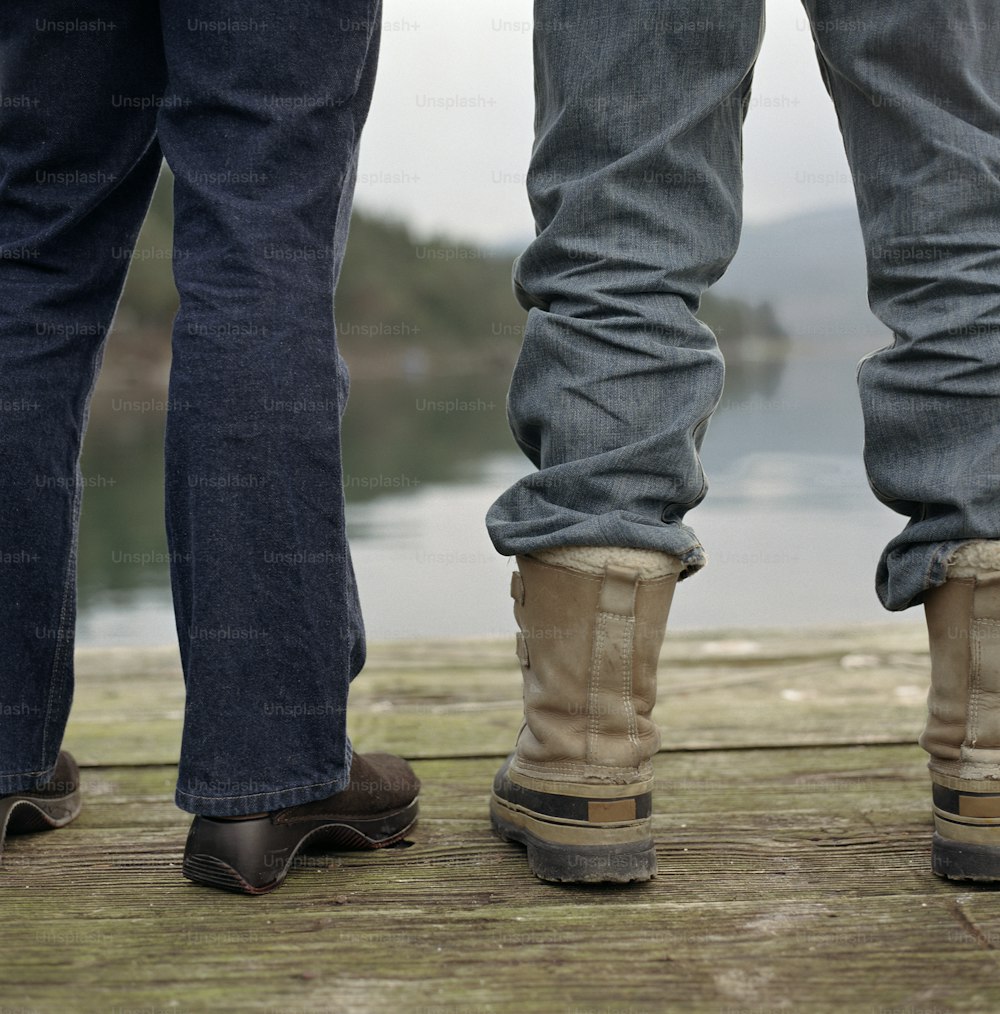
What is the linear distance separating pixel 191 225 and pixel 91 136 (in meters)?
0.20

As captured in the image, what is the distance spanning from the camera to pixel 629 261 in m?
1.12

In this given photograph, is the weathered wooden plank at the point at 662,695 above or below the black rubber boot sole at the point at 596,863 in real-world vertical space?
below

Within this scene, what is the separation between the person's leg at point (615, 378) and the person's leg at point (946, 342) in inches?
6.0

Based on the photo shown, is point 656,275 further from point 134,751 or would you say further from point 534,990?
point 134,751

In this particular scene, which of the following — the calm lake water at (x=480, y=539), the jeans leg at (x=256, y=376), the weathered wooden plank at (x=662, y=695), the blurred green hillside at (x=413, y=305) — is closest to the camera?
the jeans leg at (x=256, y=376)

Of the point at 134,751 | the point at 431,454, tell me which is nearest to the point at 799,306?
the point at 431,454

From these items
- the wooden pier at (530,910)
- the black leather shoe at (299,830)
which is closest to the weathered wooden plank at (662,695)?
the wooden pier at (530,910)

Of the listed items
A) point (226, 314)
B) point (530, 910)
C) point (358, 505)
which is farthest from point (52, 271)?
point (358, 505)

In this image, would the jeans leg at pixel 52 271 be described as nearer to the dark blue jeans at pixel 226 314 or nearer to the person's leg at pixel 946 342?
the dark blue jeans at pixel 226 314

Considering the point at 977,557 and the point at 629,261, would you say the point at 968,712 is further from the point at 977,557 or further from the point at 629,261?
the point at 629,261

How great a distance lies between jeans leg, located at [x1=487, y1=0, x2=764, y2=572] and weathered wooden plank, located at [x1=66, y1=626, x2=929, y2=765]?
643 mm

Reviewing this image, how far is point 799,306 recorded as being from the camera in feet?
75.0

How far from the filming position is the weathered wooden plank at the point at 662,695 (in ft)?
5.62

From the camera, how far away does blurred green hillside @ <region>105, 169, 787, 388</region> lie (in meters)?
43.9
